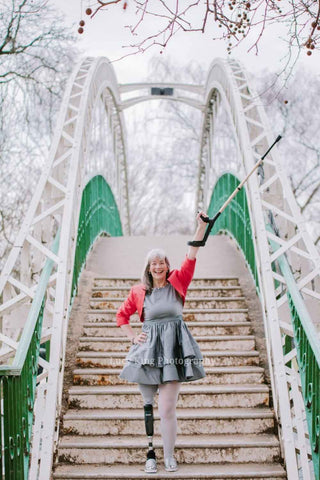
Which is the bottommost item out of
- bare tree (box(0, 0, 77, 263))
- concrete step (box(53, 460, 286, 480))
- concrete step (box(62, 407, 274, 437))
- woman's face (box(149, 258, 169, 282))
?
concrete step (box(53, 460, 286, 480))

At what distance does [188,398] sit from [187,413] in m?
0.22

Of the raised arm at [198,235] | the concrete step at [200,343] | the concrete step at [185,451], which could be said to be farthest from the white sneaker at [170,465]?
the concrete step at [200,343]

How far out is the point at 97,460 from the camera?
5137 mm

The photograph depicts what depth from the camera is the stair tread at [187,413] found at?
5.45 meters

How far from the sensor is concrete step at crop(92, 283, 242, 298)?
24.9 ft

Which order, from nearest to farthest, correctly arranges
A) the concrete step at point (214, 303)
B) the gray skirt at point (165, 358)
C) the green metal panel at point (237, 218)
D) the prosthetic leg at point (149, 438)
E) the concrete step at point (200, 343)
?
the gray skirt at point (165, 358) → the prosthetic leg at point (149, 438) → the concrete step at point (200, 343) → the concrete step at point (214, 303) → the green metal panel at point (237, 218)

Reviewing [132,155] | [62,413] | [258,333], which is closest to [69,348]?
[62,413]

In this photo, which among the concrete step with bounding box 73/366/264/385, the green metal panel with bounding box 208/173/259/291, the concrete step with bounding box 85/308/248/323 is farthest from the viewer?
the green metal panel with bounding box 208/173/259/291

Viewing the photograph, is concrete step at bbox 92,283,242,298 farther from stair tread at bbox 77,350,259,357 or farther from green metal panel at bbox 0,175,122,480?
green metal panel at bbox 0,175,122,480

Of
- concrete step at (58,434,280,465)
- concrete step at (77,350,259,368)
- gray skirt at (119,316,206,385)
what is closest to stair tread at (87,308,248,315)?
concrete step at (77,350,259,368)

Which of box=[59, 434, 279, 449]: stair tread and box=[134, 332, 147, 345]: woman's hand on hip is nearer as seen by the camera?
box=[134, 332, 147, 345]: woman's hand on hip

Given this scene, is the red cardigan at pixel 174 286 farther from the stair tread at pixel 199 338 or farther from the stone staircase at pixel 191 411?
the stair tread at pixel 199 338

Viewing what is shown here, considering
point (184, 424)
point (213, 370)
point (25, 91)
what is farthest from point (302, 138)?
point (184, 424)

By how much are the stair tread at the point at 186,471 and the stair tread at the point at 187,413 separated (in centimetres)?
46
